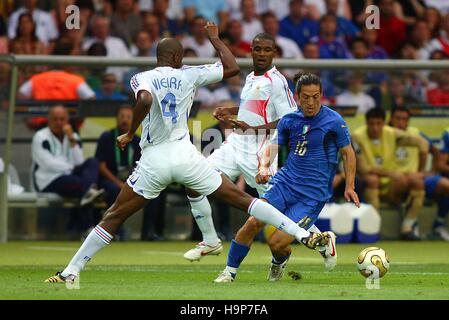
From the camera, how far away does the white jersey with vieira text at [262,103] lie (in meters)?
13.5

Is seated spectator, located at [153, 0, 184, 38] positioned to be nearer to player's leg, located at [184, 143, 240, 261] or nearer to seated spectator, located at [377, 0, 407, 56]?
seated spectator, located at [377, 0, 407, 56]

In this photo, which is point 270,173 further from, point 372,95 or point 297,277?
point 372,95

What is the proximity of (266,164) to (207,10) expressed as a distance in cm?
997

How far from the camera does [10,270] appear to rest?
1314 cm

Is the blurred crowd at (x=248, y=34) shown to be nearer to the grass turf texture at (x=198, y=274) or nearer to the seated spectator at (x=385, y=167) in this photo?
the seated spectator at (x=385, y=167)

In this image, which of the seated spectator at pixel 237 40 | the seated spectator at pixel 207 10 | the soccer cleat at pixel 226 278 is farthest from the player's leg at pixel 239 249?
the seated spectator at pixel 207 10

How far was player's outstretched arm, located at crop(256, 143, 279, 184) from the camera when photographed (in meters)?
12.0

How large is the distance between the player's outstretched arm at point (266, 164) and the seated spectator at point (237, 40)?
8189mm

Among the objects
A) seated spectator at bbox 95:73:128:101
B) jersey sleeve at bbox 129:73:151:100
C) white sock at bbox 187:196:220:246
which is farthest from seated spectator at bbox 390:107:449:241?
jersey sleeve at bbox 129:73:151:100

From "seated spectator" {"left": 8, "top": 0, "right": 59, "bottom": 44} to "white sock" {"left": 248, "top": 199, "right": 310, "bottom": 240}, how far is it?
9657 mm

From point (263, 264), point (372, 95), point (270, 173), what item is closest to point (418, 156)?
point (372, 95)

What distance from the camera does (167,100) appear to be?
1117 cm

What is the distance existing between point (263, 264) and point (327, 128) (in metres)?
3.20

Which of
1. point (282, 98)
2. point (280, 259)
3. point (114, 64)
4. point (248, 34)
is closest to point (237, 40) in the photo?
point (248, 34)
